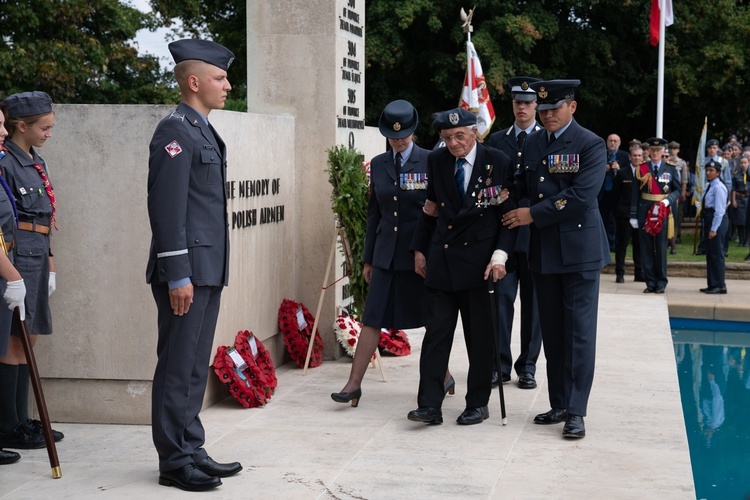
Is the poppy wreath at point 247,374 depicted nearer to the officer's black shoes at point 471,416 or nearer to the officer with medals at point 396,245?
the officer with medals at point 396,245

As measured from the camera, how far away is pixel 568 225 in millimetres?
6539

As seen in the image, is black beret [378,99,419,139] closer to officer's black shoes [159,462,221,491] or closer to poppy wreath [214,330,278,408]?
poppy wreath [214,330,278,408]

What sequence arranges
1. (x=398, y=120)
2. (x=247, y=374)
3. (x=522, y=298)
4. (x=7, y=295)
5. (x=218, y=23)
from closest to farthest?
(x=7, y=295) < (x=398, y=120) < (x=247, y=374) < (x=522, y=298) < (x=218, y=23)

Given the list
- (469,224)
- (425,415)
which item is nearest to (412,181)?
(469,224)

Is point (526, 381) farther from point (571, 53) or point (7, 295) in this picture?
point (571, 53)

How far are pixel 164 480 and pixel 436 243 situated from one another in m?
2.30

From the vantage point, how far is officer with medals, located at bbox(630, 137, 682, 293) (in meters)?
14.1

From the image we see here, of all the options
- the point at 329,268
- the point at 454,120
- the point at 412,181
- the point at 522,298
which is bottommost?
the point at 522,298

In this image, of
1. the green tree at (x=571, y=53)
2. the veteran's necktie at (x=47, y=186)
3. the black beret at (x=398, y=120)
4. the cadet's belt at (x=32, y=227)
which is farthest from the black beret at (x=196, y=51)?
the green tree at (x=571, y=53)

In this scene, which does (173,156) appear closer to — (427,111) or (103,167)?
(103,167)

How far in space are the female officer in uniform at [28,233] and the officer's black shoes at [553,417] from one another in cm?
309

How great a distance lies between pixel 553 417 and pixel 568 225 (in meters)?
1.27

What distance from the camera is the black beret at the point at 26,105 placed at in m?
5.89

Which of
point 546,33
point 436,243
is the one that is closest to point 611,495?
point 436,243
